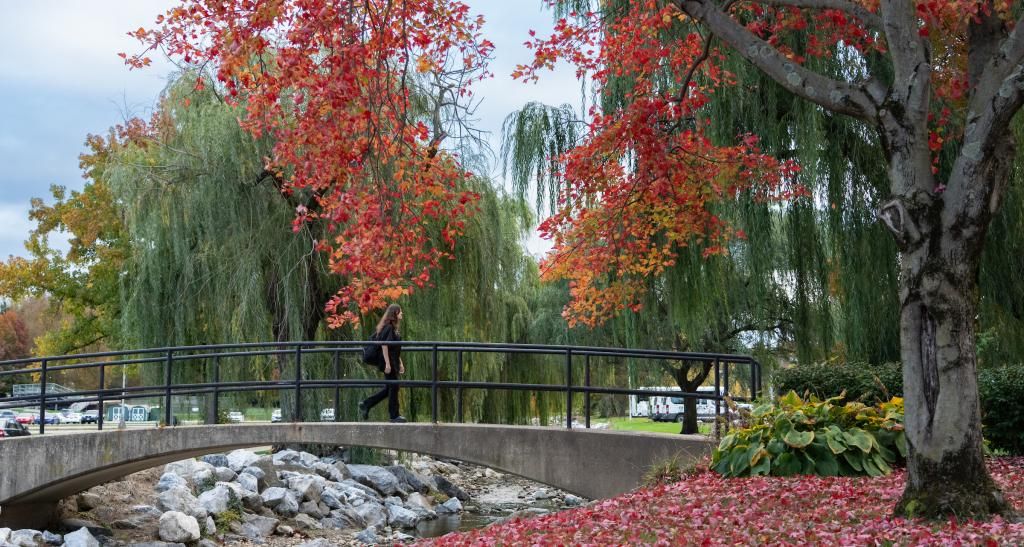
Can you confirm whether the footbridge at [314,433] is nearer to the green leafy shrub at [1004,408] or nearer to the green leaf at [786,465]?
the green leaf at [786,465]

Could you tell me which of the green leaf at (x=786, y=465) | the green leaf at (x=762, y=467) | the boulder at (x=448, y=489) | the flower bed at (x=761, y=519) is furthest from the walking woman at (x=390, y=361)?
the boulder at (x=448, y=489)

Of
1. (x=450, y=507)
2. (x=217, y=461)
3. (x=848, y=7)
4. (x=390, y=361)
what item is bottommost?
(x=450, y=507)

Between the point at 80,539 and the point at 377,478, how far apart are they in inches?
298

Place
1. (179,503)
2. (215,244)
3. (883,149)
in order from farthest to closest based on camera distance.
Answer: (215,244), (179,503), (883,149)

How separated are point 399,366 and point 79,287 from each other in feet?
63.5

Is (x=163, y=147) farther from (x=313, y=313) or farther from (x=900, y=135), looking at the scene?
(x=900, y=135)

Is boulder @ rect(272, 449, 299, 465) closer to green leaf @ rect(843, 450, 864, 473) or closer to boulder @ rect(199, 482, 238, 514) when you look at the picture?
boulder @ rect(199, 482, 238, 514)

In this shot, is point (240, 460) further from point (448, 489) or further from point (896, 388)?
point (896, 388)

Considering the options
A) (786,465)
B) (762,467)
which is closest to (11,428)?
(762,467)

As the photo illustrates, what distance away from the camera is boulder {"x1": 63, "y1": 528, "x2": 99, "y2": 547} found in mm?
13250

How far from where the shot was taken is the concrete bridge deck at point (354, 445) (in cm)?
1044

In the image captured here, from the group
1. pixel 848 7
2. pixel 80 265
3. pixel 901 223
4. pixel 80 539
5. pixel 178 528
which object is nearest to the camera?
pixel 901 223

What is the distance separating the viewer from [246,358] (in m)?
17.2

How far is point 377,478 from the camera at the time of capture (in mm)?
20234
